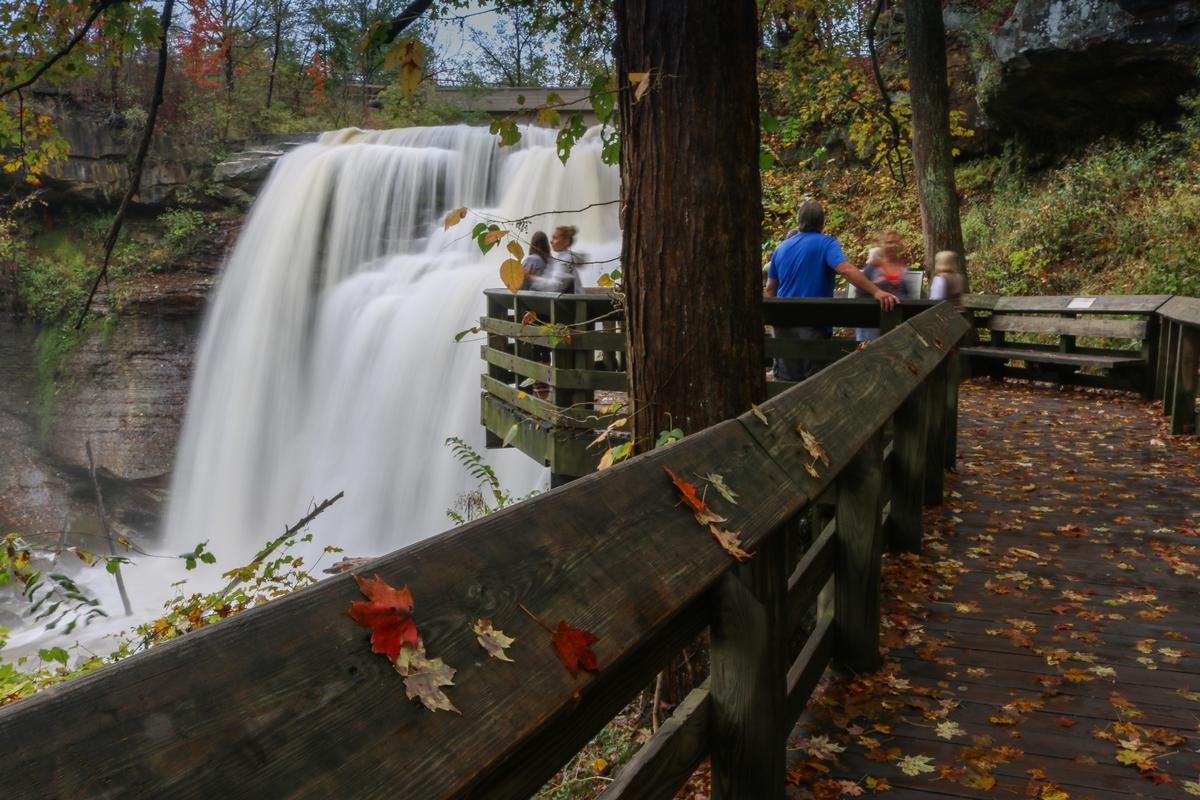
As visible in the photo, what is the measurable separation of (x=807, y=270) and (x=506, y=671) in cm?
663

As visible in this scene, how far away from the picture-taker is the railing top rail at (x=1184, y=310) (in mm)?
7594

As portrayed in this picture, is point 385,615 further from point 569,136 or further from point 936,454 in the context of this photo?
point 936,454

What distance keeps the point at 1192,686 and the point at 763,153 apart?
9.05ft

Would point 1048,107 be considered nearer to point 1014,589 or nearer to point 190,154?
point 1014,589

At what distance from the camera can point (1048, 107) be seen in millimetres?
17781

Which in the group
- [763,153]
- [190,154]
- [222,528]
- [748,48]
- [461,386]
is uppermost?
[190,154]

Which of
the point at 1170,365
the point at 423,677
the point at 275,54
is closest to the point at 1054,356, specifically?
the point at 1170,365

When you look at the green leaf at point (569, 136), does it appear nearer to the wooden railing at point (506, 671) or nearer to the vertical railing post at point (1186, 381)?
the wooden railing at point (506, 671)

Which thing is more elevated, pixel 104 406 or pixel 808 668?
pixel 808 668

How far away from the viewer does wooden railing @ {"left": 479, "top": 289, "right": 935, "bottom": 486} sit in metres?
6.53

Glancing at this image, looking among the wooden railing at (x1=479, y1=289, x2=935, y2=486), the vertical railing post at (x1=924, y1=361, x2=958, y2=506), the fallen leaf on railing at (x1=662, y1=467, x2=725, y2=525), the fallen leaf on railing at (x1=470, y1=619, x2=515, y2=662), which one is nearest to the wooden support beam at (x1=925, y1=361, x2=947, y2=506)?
the vertical railing post at (x1=924, y1=361, x2=958, y2=506)

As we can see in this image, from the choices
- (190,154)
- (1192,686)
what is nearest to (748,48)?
(1192,686)

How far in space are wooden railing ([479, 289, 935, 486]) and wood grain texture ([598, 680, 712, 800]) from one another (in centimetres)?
289

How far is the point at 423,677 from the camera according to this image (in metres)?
1.08
